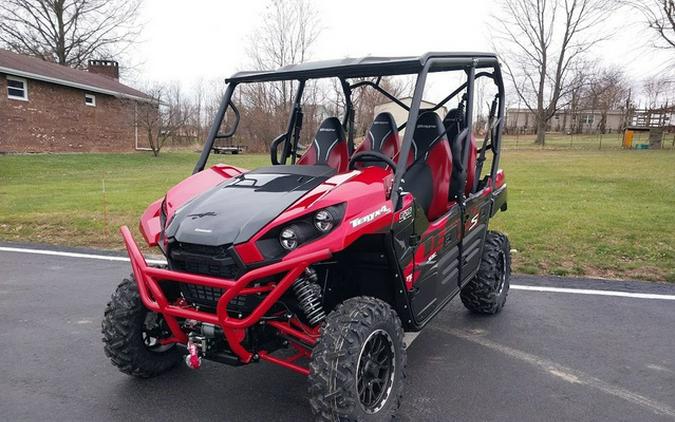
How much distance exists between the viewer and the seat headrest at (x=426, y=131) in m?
3.94

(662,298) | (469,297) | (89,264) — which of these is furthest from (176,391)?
(662,298)

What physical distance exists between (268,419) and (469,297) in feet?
7.34

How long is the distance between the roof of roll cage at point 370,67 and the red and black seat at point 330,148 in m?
0.49

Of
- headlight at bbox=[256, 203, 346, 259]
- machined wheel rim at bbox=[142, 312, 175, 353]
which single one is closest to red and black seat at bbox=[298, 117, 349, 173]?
headlight at bbox=[256, 203, 346, 259]

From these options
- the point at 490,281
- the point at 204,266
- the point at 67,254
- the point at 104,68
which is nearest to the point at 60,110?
the point at 104,68

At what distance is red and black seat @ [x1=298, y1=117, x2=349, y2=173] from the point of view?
398 centimetres

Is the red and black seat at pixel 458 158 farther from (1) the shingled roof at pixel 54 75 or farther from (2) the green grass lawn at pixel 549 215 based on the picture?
(1) the shingled roof at pixel 54 75

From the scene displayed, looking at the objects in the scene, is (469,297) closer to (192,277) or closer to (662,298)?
(662,298)

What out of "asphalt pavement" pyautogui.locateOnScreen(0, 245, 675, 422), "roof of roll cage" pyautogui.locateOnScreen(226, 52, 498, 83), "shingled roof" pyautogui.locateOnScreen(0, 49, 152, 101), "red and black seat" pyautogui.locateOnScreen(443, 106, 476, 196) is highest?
"shingled roof" pyautogui.locateOnScreen(0, 49, 152, 101)

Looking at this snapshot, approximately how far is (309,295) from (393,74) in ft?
4.93

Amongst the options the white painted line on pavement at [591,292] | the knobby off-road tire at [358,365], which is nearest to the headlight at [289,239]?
the knobby off-road tire at [358,365]

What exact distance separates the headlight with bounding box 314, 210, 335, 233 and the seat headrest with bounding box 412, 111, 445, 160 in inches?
61.3

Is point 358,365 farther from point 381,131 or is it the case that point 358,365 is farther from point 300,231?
point 381,131

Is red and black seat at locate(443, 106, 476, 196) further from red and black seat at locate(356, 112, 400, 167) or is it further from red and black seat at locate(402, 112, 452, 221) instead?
red and black seat at locate(356, 112, 400, 167)
